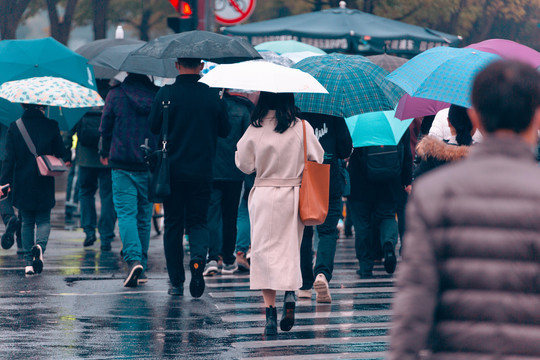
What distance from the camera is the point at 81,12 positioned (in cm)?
2883

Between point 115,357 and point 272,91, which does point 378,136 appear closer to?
point 272,91

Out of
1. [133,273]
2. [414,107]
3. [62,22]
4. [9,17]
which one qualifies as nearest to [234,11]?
[414,107]

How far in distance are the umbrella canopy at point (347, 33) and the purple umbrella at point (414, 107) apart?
26.8 ft

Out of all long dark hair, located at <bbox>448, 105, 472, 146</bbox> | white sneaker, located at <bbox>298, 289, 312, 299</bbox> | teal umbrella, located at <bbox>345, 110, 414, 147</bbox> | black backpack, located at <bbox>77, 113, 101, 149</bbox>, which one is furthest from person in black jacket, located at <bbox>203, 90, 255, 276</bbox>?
long dark hair, located at <bbox>448, 105, 472, 146</bbox>

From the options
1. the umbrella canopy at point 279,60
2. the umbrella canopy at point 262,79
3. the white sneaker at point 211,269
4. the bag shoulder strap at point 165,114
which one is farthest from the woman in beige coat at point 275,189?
the umbrella canopy at point 279,60

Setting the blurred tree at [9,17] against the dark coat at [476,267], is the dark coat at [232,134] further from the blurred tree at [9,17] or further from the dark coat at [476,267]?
the blurred tree at [9,17]

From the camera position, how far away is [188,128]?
26.2 ft

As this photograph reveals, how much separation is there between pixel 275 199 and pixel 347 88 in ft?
5.06

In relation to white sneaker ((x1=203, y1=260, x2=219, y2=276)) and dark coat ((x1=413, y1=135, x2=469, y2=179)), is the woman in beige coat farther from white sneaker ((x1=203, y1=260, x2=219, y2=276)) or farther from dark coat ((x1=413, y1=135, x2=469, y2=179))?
white sneaker ((x1=203, y1=260, x2=219, y2=276))

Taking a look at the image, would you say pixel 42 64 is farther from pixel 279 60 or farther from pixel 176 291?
pixel 176 291

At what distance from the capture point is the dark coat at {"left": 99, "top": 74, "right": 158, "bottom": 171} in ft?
29.1

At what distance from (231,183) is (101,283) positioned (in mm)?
1687

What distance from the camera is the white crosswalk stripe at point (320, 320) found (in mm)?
6492

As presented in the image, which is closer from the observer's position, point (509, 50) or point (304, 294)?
point (304, 294)
